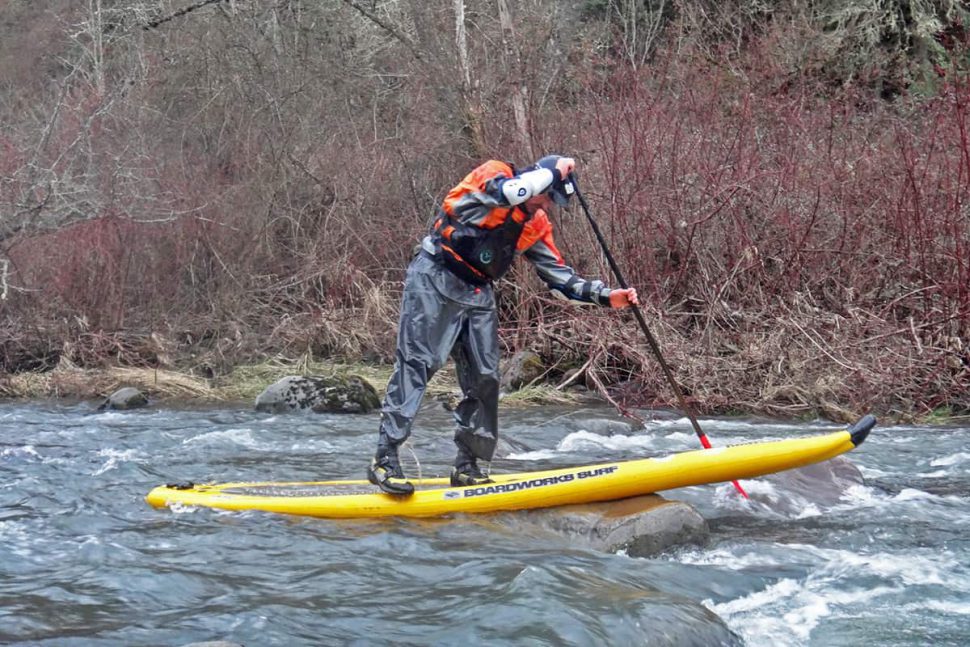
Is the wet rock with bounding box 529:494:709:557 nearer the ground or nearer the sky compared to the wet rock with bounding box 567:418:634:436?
nearer the sky

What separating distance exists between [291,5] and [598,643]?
631 inches

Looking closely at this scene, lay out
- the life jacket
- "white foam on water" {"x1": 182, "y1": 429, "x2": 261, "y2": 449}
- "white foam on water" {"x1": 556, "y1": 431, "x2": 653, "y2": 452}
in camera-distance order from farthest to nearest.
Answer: "white foam on water" {"x1": 182, "y1": 429, "x2": 261, "y2": 449}, "white foam on water" {"x1": 556, "y1": 431, "x2": 653, "y2": 452}, the life jacket

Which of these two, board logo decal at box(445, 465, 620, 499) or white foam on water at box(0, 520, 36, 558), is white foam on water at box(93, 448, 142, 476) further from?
board logo decal at box(445, 465, 620, 499)

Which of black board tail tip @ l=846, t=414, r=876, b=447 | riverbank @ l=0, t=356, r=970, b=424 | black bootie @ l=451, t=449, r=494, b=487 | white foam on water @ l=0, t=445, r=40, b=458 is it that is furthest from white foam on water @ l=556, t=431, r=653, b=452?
white foam on water @ l=0, t=445, r=40, b=458

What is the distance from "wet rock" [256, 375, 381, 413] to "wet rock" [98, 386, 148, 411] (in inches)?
59.1

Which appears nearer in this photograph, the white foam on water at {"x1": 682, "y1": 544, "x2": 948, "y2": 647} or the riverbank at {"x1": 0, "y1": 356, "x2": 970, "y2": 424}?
the white foam on water at {"x1": 682, "y1": 544, "x2": 948, "y2": 647}

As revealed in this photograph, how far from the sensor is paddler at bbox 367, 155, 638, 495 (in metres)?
5.68

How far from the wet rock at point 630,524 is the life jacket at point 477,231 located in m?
1.33

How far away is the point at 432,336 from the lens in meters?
5.82

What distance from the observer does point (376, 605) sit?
457cm

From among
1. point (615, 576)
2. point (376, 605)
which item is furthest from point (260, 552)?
point (615, 576)

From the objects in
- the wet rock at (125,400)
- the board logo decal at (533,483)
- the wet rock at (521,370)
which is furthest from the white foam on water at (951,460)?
the wet rock at (125,400)

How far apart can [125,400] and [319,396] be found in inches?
87.8

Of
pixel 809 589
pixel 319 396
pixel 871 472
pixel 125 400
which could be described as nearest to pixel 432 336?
pixel 809 589
